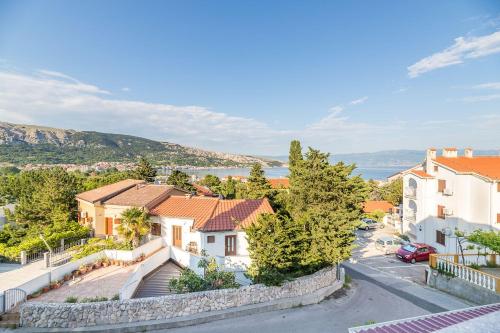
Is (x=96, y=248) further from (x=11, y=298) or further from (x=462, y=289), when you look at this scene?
(x=462, y=289)

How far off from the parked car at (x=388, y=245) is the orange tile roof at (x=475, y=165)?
8759 mm

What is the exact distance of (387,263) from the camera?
2462 centimetres

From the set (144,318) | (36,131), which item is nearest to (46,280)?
(144,318)

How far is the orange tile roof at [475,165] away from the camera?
80.2ft

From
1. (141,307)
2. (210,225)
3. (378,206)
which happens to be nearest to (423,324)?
(141,307)

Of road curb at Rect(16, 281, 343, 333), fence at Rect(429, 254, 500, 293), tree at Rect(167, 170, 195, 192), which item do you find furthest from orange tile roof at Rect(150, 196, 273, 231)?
tree at Rect(167, 170, 195, 192)

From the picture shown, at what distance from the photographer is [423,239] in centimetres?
2908

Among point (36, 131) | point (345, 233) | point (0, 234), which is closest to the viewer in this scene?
point (345, 233)

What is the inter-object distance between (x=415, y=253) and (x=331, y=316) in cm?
1463

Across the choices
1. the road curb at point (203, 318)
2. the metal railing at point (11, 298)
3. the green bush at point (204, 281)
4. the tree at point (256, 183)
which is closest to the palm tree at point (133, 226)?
the green bush at point (204, 281)

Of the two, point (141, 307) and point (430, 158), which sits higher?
point (430, 158)

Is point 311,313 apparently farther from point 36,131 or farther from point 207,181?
point 36,131

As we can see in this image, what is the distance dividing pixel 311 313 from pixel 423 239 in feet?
67.7

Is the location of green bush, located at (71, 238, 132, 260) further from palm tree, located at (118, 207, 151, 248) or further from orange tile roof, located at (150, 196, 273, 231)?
orange tile roof, located at (150, 196, 273, 231)
